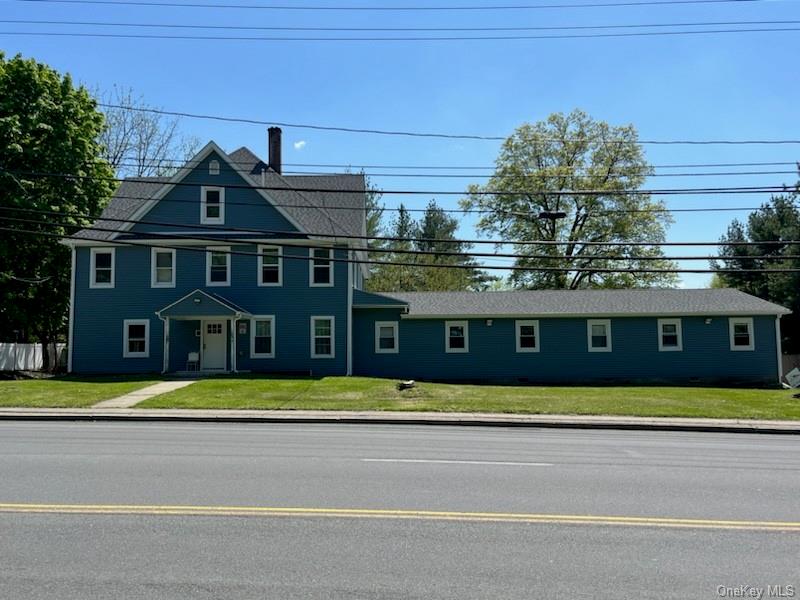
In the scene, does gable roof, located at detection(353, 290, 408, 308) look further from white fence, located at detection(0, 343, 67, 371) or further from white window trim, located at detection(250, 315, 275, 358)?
white fence, located at detection(0, 343, 67, 371)

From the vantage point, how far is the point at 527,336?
29828mm

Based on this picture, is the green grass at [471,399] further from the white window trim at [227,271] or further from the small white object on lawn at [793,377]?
the white window trim at [227,271]

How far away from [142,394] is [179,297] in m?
8.27

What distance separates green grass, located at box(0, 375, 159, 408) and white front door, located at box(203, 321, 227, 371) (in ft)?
9.04

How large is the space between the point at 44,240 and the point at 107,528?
3057 centimetres

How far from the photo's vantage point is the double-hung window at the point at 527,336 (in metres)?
29.7

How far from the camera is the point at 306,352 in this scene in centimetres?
2817

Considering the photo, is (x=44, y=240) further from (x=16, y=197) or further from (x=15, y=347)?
(x=15, y=347)

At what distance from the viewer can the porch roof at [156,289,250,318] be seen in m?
26.7

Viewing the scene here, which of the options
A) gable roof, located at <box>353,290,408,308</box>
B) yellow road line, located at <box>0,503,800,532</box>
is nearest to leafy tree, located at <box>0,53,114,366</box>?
gable roof, located at <box>353,290,408,308</box>

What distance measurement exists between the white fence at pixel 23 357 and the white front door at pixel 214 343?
1242cm

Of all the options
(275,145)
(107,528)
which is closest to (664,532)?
(107,528)

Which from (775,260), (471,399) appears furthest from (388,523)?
(775,260)

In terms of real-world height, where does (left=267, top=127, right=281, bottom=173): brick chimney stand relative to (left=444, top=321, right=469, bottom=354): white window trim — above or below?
above
